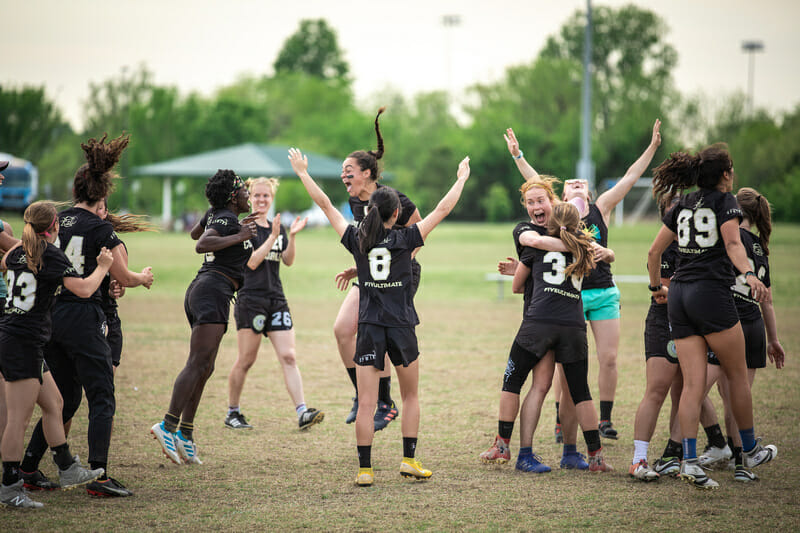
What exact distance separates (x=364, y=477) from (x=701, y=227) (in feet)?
9.61

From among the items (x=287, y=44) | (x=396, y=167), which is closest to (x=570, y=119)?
(x=396, y=167)

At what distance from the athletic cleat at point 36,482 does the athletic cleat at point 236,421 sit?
6.60 ft

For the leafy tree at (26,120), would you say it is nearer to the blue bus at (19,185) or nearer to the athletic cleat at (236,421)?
the blue bus at (19,185)

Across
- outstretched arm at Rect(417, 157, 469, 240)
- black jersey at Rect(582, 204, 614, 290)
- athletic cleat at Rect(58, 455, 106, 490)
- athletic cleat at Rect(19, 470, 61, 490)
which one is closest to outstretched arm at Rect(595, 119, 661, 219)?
black jersey at Rect(582, 204, 614, 290)

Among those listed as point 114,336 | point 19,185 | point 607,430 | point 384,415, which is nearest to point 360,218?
point 384,415

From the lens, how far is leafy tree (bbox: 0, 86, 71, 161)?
1437 inches

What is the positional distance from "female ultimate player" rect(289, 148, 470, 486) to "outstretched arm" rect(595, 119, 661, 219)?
1.85 m

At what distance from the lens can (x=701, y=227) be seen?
544 centimetres

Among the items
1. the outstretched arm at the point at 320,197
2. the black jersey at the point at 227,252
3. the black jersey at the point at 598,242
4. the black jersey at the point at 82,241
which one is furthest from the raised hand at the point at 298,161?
the black jersey at the point at 598,242

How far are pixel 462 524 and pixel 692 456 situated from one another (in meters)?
1.82

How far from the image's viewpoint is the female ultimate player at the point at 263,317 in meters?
7.45

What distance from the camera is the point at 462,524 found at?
15.6 feet

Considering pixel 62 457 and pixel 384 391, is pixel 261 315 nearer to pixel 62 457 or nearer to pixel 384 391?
pixel 384 391

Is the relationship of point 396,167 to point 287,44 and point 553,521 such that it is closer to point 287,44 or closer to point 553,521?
point 287,44
